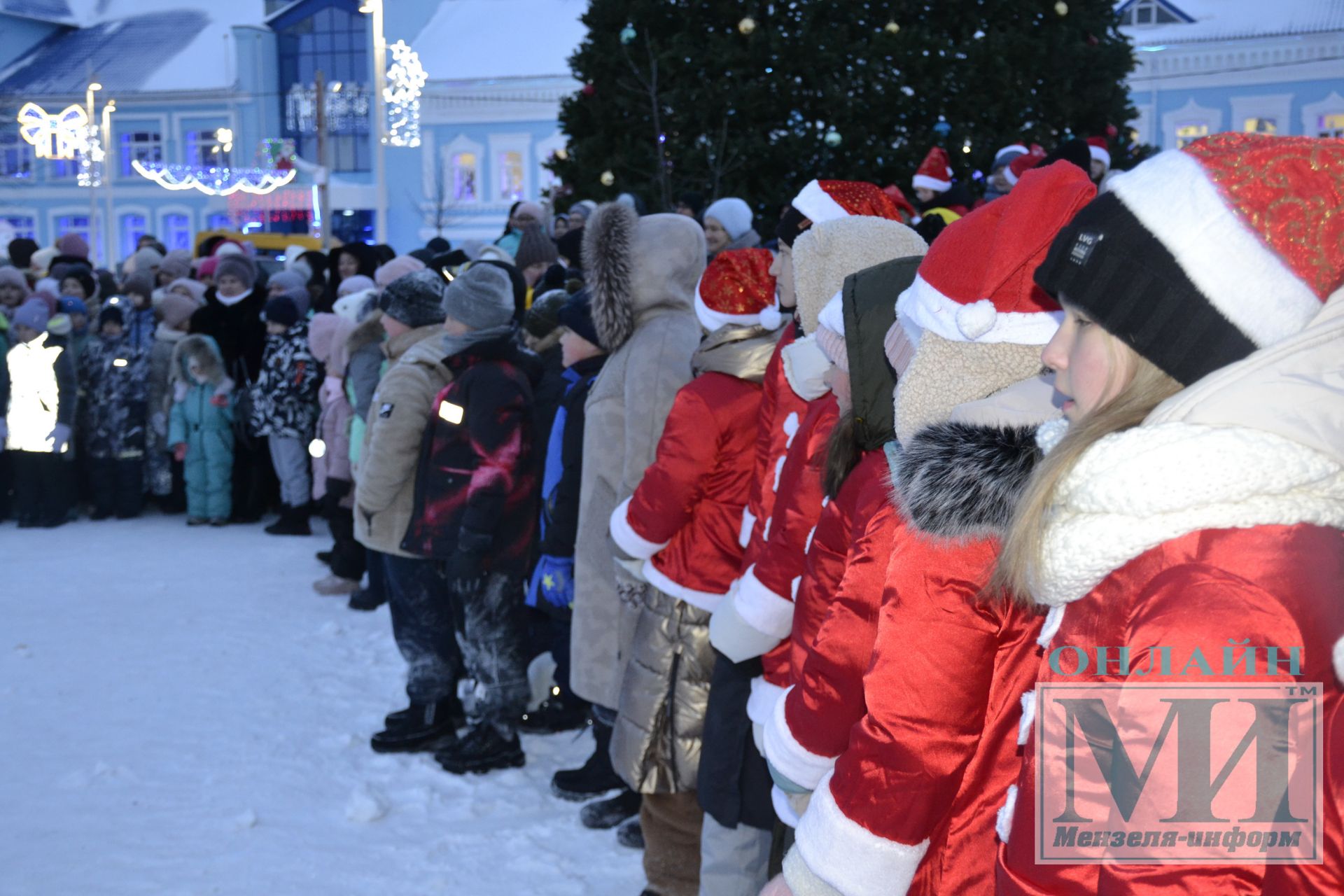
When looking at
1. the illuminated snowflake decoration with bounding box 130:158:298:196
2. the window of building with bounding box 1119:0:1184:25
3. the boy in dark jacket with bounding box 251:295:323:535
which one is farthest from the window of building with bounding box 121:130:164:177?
the boy in dark jacket with bounding box 251:295:323:535

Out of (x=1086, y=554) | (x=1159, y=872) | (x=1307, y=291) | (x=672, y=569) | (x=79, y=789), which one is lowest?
(x=79, y=789)

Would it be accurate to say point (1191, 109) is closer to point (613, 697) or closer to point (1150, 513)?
point (613, 697)

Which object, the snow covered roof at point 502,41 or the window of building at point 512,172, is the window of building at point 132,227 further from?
the window of building at point 512,172

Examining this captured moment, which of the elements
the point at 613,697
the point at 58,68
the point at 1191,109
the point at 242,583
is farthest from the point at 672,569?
the point at 58,68

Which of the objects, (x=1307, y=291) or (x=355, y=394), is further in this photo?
(x=355, y=394)

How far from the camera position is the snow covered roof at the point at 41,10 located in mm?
40250

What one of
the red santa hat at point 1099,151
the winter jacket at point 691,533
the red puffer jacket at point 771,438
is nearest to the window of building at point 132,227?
the red santa hat at point 1099,151

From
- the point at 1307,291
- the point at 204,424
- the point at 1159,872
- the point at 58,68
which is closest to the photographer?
the point at 1159,872

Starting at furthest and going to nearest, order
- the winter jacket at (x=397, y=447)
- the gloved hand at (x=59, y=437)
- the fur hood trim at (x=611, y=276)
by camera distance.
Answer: the gloved hand at (x=59, y=437), the winter jacket at (x=397, y=447), the fur hood trim at (x=611, y=276)

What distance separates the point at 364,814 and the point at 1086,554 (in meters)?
3.90

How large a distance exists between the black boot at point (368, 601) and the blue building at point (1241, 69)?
900 inches

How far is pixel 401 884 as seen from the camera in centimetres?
420

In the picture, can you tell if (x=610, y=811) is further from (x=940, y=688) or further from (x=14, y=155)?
(x=14, y=155)

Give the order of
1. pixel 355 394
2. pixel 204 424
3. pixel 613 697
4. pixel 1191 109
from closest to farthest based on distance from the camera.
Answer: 1. pixel 613 697
2. pixel 355 394
3. pixel 204 424
4. pixel 1191 109
